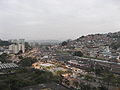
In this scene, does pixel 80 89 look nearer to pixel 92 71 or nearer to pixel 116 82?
pixel 116 82

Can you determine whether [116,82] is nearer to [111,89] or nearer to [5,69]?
[111,89]

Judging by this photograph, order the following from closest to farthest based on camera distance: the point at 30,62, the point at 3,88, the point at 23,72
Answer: the point at 3,88 < the point at 23,72 < the point at 30,62

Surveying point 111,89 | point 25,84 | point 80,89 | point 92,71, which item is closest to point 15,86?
point 25,84

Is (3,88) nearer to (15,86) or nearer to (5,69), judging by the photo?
(15,86)

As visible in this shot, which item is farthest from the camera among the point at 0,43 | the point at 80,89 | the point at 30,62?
the point at 0,43

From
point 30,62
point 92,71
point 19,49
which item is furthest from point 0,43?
point 92,71

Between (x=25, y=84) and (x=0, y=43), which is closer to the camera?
(x=25, y=84)

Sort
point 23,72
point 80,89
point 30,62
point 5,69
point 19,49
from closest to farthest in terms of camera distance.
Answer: point 80,89
point 23,72
point 5,69
point 30,62
point 19,49

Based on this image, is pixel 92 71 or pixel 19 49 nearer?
pixel 92 71

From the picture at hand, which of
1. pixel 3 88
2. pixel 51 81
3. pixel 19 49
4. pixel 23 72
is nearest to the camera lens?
pixel 3 88
